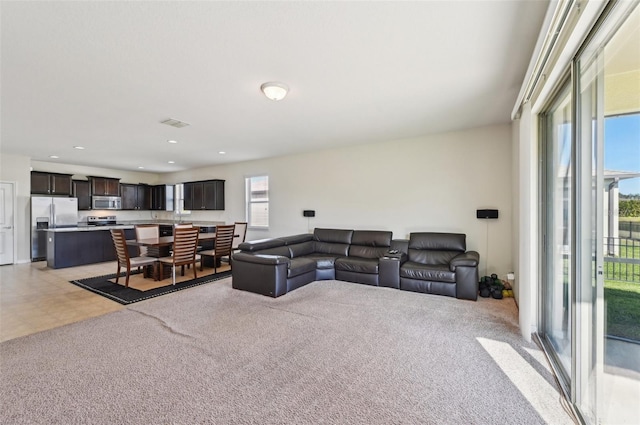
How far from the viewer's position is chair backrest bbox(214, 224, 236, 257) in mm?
5578

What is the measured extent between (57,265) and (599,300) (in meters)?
8.69

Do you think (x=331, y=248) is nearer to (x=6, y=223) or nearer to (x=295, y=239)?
(x=295, y=239)

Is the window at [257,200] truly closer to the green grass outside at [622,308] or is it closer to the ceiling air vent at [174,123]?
the ceiling air vent at [174,123]

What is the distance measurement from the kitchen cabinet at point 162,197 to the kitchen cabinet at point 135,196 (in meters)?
0.15

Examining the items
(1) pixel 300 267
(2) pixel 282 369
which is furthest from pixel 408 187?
(2) pixel 282 369

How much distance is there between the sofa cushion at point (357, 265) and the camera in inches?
181

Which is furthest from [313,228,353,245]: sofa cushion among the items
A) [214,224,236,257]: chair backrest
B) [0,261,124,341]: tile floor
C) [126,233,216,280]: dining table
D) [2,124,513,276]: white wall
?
[0,261,124,341]: tile floor

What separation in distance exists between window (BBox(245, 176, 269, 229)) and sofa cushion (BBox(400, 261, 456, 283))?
165 inches

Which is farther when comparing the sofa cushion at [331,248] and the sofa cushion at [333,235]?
the sofa cushion at [333,235]

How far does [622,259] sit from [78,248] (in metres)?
A: 8.78

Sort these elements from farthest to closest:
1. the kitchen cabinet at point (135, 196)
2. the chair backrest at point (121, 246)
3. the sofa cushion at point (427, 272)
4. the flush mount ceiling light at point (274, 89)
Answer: the kitchen cabinet at point (135, 196) → the chair backrest at point (121, 246) → the sofa cushion at point (427, 272) → the flush mount ceiling light at point (274, 89)

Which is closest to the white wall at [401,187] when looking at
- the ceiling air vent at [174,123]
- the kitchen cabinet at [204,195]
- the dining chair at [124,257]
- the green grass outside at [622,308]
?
the kitchen cabinet at [204,195]

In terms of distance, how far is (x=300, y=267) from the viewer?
14.5 ft

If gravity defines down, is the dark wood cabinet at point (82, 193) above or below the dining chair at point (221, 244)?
above
